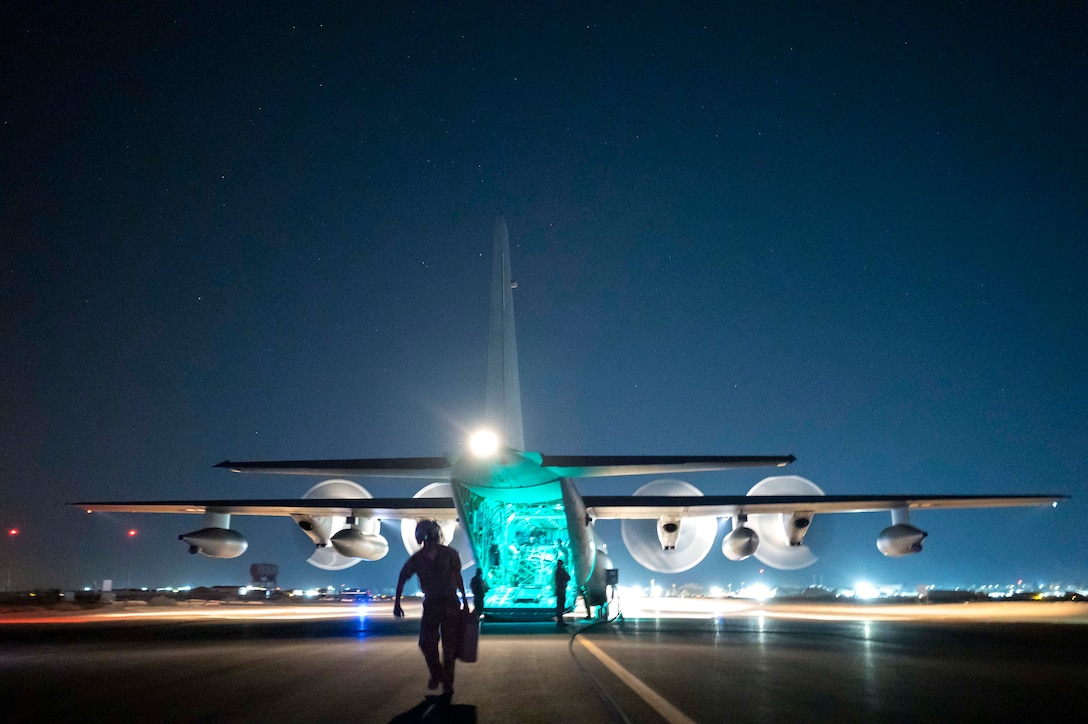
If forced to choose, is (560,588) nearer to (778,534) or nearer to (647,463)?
(647,463)

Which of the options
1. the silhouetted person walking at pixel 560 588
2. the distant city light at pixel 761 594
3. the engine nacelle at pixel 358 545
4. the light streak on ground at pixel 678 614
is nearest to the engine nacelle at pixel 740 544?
the light streak on ground at pixel 678 614

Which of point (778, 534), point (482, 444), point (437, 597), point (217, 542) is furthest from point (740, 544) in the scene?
point (437, 597)

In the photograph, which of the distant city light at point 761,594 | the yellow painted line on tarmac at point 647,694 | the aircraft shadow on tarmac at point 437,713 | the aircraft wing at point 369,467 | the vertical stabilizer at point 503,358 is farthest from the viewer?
the distant city light at point 761,594

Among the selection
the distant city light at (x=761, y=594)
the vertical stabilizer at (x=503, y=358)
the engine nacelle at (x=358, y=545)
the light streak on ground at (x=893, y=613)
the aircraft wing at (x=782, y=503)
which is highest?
the vertical stabilizer at (x=503, y=358)

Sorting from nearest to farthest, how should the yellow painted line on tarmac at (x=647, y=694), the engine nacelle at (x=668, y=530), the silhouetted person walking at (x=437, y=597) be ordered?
the yellow painted line on tarmac at (x=647, y=694), the silhouetted person walking at (x=437, y=597), the engine nacelle at (x=668, y=530)

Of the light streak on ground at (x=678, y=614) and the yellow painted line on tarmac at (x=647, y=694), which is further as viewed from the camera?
the light streak on ground at (x=678, y=614)

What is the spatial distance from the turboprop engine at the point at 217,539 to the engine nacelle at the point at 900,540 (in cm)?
1744

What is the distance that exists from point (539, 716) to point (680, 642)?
7767mm

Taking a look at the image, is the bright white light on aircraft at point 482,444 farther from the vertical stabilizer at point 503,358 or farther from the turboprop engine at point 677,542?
the turboprop engine at point 677,542

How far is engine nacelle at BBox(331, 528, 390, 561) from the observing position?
21.8 meters

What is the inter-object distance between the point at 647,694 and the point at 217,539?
1747cm

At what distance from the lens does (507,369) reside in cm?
1770

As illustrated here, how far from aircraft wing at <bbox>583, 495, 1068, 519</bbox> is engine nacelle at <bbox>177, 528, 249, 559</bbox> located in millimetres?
9287

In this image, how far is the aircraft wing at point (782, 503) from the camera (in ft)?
70.6
